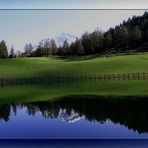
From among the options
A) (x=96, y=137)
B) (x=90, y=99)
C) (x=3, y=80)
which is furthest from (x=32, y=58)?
(x=96, y=137)

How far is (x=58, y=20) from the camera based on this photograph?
5867 millimetres

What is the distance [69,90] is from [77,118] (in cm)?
34

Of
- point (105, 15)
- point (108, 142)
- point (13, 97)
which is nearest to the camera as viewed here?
point (108, 142)

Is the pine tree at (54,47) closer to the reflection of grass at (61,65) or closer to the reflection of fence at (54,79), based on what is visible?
the reflection of grass at (61,65)

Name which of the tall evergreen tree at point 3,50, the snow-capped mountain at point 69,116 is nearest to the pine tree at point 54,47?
Result: the tall evergreen tree at point 3,50

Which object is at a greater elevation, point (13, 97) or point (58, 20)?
point (58, 20)

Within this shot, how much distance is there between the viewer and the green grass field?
6.01 meters

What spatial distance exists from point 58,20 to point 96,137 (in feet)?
4.60

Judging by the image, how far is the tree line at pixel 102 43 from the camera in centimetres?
600

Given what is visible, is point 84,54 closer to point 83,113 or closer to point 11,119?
point 83,113

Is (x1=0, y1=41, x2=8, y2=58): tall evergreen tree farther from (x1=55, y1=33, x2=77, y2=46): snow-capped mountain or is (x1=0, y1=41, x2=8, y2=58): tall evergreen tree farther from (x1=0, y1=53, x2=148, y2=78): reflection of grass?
(x1=55, y1=33, x2=77, y2=46): snow-capped mountain

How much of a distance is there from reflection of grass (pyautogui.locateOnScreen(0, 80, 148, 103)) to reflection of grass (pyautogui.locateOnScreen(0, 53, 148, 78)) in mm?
155

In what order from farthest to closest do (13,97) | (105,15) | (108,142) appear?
(13,97) < (105,15) < (108,142)

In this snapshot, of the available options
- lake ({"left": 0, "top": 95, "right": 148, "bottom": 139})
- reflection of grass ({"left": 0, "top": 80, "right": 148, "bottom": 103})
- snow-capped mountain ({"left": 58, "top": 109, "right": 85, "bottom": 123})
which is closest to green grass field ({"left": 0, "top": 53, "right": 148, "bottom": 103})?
reflection of grass ({"left": 0, "top": 80, "right": 148, "bottom": 103})
